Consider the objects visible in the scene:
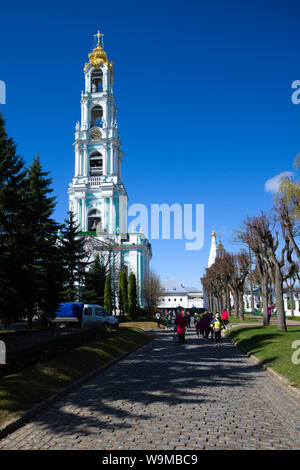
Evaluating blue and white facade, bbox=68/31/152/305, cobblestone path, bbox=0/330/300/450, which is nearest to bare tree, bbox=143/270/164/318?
blue and white facade, bbox=68/31/152/305

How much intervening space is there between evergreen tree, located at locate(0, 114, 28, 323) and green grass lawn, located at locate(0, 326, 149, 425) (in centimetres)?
507

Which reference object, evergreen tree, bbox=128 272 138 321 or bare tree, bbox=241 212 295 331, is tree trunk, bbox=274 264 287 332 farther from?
evergreen tree, bbox=128 272 138 321

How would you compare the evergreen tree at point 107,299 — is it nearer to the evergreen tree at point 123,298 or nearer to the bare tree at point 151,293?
the evergreen tree at point 123,298

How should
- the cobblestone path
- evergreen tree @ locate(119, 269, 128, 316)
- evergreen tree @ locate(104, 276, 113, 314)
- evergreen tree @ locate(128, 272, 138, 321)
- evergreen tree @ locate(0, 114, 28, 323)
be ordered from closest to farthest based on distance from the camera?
the cobblestone path < evergreen tree @ locate(0, 114, 28, 323) < evergreen tree @ locate(104, 276, 113, 314) < evergreen tree @ locate(128, 272, 138, 321) < evergreen tree @ locate(119, 269, 128, 316)

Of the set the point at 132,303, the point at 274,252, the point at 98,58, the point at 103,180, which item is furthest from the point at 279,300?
the point at 98,58

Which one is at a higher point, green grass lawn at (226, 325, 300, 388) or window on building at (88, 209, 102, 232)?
window on building at (88, 209, 102, 232)

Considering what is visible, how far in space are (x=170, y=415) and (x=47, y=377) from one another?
3767 mm

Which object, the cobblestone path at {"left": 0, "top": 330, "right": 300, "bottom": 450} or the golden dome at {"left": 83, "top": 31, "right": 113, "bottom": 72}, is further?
the golden dome at {"left": 83, "top": 31, "right": 113, "bottom": 72}

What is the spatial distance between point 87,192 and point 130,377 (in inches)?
2123

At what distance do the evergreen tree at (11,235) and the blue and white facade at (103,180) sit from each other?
39303 mm

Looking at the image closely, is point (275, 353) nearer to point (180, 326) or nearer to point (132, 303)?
point (180, 326)

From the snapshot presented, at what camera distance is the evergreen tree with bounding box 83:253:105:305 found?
40.2 meters

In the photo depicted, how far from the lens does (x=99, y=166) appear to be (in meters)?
65.9

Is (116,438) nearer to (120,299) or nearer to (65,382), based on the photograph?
(65,382)
